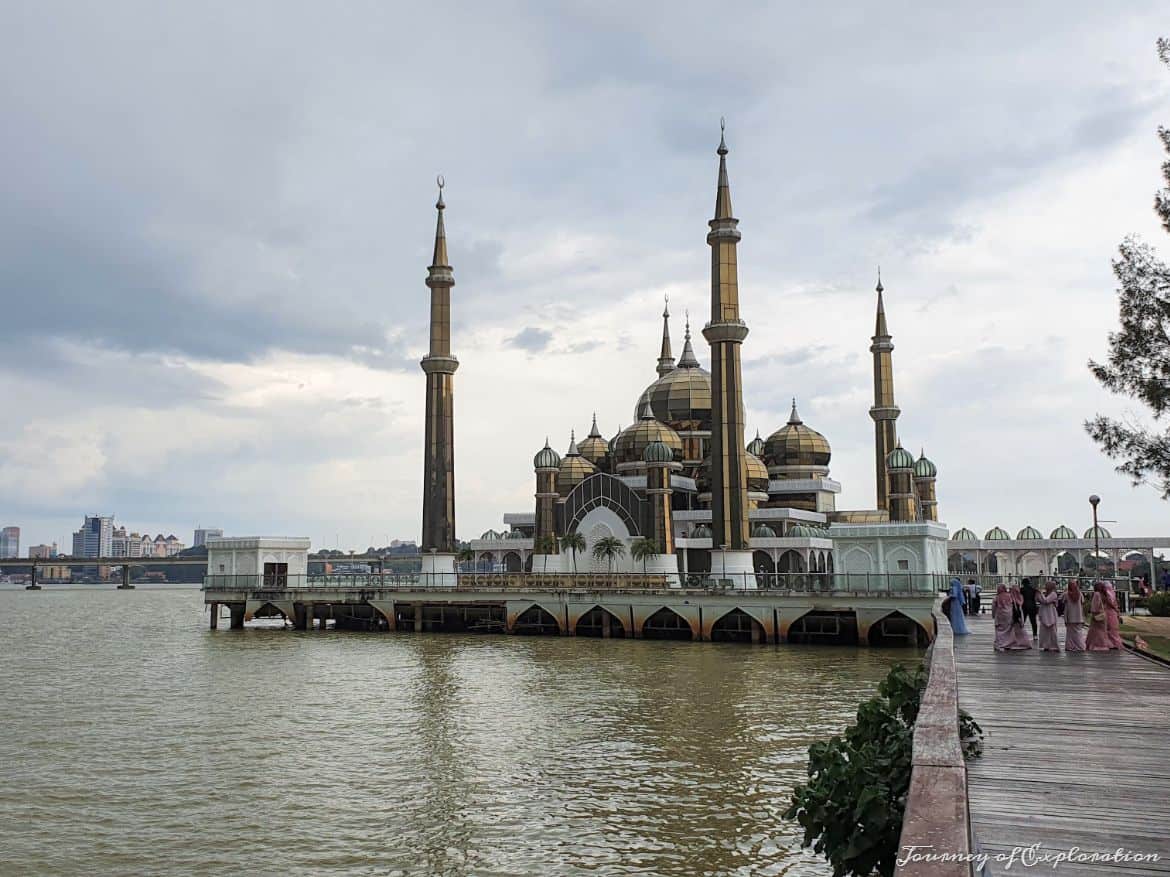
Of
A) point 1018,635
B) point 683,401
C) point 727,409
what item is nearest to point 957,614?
point 1018,635

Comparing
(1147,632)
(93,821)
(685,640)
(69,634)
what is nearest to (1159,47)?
(1147,632)

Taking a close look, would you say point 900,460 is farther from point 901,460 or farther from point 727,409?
point 727,409

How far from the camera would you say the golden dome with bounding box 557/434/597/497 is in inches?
2671

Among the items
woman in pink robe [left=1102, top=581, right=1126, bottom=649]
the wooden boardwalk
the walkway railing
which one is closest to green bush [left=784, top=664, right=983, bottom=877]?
the wooden boardwalk

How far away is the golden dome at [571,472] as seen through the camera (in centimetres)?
6784

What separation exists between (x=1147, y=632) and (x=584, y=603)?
25058 mm

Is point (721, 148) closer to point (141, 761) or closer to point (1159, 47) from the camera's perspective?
point (1159, 47)

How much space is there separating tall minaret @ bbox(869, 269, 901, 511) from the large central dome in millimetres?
11591

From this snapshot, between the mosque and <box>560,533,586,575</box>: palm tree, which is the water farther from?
<box>560,533,586,575</box>: palm tree

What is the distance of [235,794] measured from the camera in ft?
53.6

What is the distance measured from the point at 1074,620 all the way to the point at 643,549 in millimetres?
40152

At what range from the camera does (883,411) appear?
7056cm

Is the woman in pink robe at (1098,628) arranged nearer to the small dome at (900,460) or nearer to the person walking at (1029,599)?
the person walking at (1029,599)

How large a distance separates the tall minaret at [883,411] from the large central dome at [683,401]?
1159 centimetres
